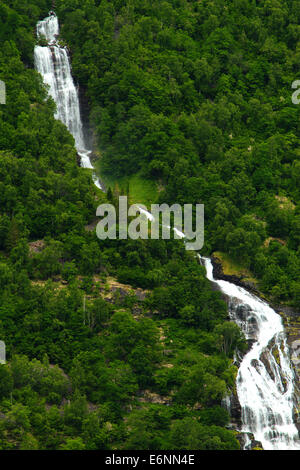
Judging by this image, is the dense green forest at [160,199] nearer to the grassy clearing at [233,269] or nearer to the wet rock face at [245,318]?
the grassy clearing at [233,269]

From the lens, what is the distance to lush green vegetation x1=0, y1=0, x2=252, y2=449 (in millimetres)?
91688

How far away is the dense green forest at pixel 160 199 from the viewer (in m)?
95.3

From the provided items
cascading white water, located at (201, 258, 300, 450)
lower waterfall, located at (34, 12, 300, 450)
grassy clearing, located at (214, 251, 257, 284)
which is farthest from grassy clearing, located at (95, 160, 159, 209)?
cascading white water, located at (201, 258, 300, 450)

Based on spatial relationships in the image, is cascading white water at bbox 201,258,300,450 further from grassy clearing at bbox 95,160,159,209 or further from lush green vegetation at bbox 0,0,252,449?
grassy clearing at bbox 95,160,159,209

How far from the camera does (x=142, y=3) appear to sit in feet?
524

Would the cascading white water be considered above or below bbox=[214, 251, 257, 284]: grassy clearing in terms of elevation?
below

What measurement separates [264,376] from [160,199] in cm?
3341

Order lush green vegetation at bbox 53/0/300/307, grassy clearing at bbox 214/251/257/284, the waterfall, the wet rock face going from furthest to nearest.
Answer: the waterfall, lush green vegetation at bbox 53/0/300/307, grassy clearing at bbox 214/251/257/284, the wet rock face

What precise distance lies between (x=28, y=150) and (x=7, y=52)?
76.1 feet

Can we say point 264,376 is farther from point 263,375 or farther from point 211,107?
point 211,107

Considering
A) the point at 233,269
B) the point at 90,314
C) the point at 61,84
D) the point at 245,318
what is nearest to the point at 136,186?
the point at 233,269

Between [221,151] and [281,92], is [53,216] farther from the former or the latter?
[281,92]

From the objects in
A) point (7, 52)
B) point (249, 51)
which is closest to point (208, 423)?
point (7, 52)

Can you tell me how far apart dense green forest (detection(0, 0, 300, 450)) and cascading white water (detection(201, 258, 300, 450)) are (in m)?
2.08
